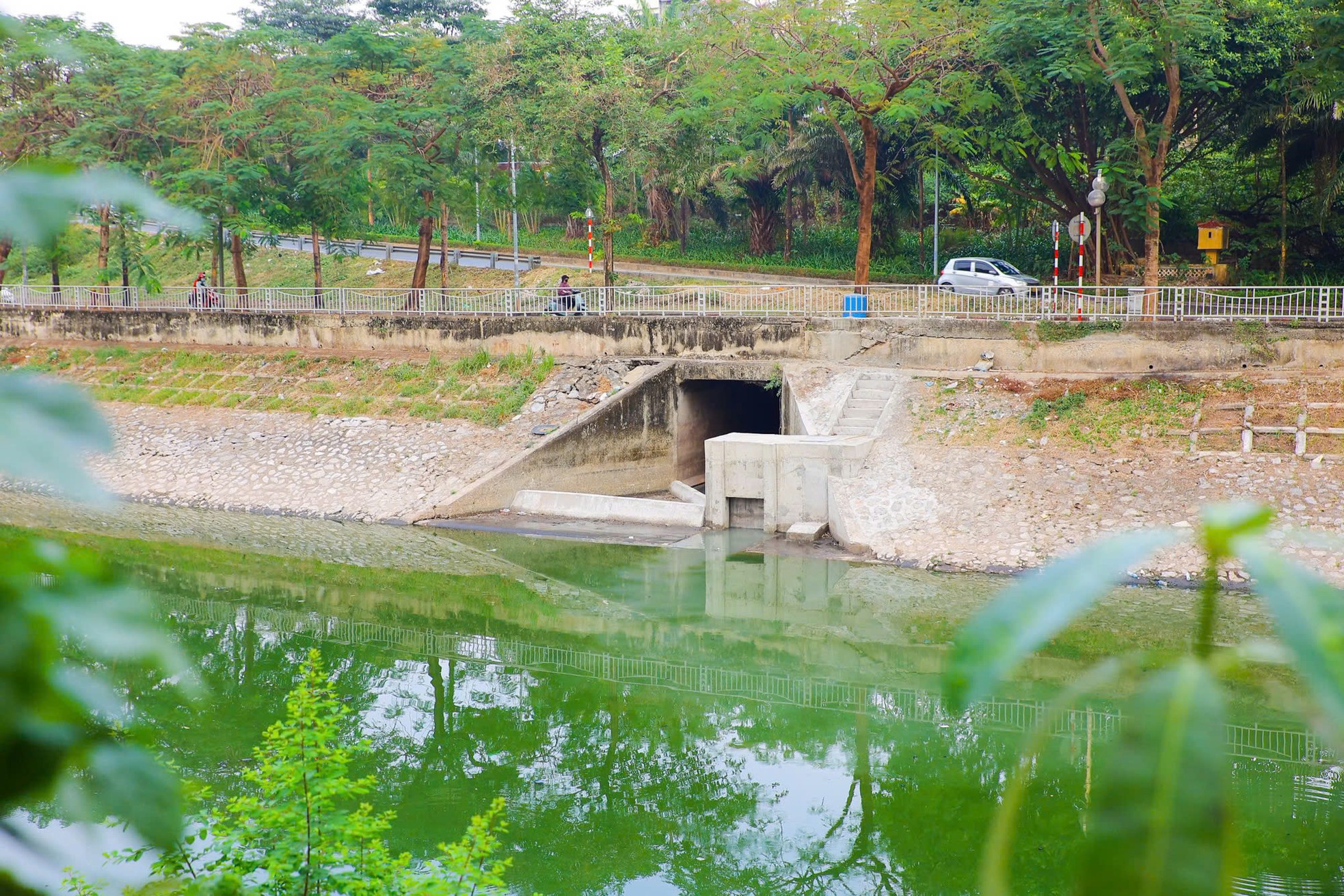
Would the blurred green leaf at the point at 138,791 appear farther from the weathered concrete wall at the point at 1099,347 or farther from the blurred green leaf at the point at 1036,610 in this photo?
the weathered concrete wall at the point at 1099,347

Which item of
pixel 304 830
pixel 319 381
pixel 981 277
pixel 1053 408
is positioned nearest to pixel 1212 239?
pixel 981 277

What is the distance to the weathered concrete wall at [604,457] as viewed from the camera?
811 inches

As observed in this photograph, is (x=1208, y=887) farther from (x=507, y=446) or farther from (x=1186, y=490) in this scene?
(x=507, y=446)

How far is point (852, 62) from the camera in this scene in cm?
2377

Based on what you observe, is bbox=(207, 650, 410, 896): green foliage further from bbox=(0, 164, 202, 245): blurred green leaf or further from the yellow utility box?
the yellow utility box

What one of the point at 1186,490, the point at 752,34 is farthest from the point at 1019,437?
the point at 752,34

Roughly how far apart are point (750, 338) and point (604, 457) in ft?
11.6

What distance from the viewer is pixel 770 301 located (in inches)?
963

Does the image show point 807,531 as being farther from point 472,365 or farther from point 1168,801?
point 1168,801

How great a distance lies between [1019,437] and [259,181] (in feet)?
61.2

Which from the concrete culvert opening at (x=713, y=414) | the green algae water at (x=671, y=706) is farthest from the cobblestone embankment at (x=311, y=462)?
the concrete culvert opening at (x=713, y=414)

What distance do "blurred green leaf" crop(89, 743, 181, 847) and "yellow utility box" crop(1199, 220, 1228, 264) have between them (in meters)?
29.9

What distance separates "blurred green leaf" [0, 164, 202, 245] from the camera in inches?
31.0

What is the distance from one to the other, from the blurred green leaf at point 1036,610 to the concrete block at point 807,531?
57.3 feet
